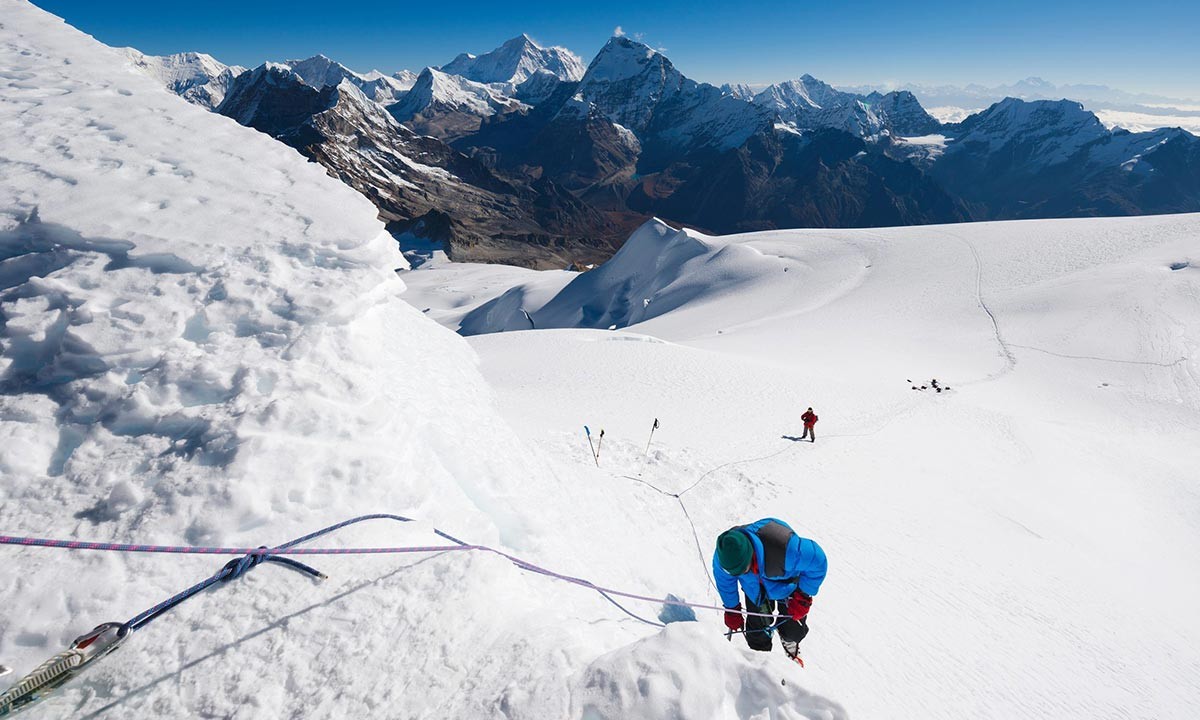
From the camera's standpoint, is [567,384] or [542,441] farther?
[567,384]

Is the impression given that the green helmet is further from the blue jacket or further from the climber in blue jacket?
the blue jacket

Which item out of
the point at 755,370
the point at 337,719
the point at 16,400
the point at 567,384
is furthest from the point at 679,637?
the point at 755,370

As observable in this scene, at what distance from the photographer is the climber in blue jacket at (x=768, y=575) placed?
15.6 feet

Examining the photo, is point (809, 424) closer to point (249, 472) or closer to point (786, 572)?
point (786, 572)

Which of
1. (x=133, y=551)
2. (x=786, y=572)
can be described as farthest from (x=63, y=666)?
(x=786, y=572)

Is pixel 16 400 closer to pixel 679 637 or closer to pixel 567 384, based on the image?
pixel 679 637

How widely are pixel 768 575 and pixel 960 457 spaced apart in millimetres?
11410

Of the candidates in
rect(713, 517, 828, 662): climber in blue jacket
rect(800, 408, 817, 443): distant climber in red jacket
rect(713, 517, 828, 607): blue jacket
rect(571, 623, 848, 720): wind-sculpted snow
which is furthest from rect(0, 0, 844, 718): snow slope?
rect(800, 408, 817, 443): distant climber in red jacket

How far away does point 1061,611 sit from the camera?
786cm

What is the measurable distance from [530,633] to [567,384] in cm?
1280

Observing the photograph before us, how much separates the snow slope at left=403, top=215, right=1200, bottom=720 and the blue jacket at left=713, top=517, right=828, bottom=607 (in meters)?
0.75

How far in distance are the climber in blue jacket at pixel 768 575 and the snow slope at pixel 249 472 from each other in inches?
38.5

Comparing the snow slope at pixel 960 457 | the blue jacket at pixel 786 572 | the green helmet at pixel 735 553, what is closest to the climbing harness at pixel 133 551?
the green helmet at pixel 735 553

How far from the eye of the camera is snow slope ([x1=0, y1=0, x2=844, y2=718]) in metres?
3.44
